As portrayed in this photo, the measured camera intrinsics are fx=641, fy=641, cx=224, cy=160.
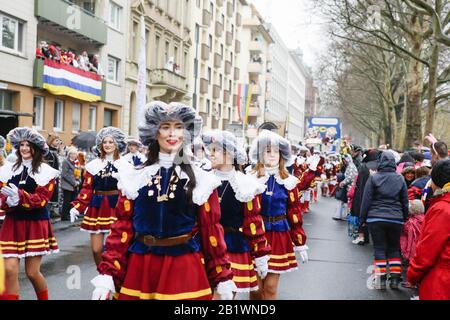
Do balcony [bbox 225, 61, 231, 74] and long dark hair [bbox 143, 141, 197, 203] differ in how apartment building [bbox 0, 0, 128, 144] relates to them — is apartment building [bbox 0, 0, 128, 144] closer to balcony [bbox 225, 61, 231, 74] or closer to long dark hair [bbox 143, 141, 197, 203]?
long dark hair [bbox 143, 141, 197, 203]

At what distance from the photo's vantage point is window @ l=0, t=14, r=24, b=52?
69.7 ft

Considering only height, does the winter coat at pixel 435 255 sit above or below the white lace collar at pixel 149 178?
below

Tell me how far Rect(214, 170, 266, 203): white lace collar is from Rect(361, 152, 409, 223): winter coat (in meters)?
3.83

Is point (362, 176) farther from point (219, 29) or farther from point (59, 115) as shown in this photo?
point (219, 29)

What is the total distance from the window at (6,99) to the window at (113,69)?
8.94m

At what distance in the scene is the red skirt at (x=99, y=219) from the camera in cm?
851

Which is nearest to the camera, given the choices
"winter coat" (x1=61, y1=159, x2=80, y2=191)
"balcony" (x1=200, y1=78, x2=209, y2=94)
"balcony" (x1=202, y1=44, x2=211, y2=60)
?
"winter coat" (x1=61, y1=159, x2=80, y2=191)

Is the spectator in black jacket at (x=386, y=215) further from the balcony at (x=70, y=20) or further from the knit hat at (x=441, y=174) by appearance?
the balcony at (x=70, y=20)

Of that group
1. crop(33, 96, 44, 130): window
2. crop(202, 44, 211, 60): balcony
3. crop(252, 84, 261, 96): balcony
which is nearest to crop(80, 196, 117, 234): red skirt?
crop(33, 96, 44, 130): window

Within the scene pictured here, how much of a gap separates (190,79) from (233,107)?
1805 cm

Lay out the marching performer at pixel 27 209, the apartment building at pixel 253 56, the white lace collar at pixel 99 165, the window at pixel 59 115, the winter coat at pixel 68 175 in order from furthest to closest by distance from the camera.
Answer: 1. the apartment building at pixel 253 56
2. the window at pixel 59 115
3. the winter coat at pixel 68 175
4. the white lace collar at pixel 99 165
5. the marching performer at pixel 27 209

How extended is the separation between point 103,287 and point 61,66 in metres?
21.3

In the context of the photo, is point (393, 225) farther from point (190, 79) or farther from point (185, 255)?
point (190, 79)

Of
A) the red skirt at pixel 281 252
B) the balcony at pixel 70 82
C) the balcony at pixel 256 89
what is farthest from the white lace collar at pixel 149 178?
the balcony at pixel 256 89
